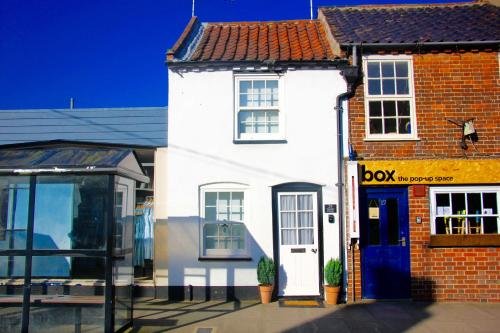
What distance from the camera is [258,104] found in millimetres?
9812

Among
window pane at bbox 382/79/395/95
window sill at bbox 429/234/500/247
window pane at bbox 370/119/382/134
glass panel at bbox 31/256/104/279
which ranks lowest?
glass panel at bbox 31/256/104/279

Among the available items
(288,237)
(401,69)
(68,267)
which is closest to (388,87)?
(401,69)

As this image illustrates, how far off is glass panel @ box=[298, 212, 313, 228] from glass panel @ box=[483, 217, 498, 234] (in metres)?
3.78

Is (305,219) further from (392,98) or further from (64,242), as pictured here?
(64,242)

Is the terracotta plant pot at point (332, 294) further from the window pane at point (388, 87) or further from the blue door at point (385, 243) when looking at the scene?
the window pane at point (388, 87)

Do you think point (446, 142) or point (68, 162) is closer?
point (68, 162)

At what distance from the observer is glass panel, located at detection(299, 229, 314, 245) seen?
30.8ft

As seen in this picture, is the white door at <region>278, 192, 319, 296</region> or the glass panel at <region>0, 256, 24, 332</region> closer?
the glass panel at <region>0, 256, 24, 332</region>

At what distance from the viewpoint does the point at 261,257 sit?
29.9 feet

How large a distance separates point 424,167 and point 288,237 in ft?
10.8

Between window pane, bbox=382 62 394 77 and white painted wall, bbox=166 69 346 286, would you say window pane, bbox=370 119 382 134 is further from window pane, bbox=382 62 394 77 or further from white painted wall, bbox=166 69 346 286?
window pane, bbox=382 62 394 77

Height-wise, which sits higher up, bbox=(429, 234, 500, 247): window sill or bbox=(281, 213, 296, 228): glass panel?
bbox=(281, 213, 296, 228): glass panel

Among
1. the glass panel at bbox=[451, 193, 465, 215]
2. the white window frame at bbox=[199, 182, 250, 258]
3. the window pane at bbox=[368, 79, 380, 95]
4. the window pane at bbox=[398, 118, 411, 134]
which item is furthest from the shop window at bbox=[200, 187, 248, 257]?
the glass panel at bbox=[451, 193, 465, 215]

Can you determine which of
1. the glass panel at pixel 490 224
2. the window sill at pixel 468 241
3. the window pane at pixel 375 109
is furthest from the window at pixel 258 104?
the glass panel at pixel 490 224
